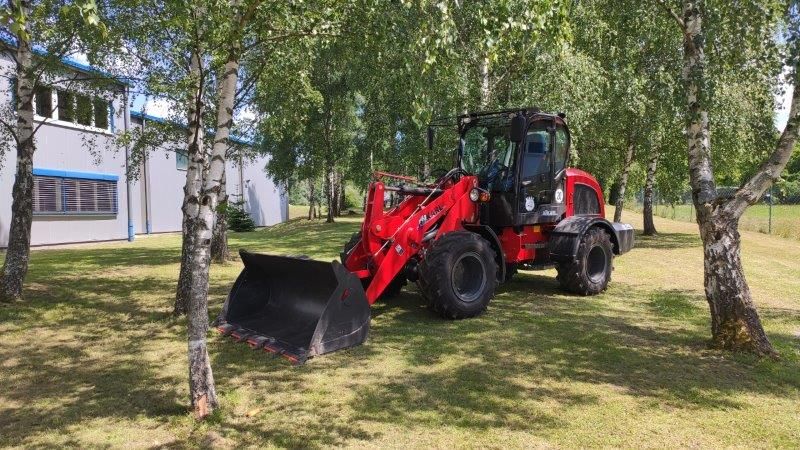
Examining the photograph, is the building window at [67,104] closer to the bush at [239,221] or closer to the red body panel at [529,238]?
the red body panel at [529,238]

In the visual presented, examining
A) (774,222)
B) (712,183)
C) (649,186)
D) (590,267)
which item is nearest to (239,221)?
(649,186)

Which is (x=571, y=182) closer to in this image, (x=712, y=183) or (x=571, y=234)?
(x=571, y=234)

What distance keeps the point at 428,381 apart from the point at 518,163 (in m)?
3.96

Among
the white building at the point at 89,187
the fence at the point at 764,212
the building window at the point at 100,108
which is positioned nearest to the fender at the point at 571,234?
the fence at the point at 764,212

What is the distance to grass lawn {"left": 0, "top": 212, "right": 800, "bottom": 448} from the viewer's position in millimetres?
4031

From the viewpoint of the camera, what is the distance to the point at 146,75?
405 inches

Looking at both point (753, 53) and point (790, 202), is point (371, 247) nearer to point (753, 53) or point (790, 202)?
point (753, 53)

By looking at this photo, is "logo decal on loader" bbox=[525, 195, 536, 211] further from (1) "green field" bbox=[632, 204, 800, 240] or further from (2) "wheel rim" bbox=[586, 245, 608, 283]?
(1) "green field" bbox=[632, 204, 800, 240]

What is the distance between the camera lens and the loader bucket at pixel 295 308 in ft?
19.0

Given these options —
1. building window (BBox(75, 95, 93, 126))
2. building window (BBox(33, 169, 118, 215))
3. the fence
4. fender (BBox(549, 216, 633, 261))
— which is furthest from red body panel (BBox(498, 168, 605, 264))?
building window (BBox(33, 169, 118, 215))

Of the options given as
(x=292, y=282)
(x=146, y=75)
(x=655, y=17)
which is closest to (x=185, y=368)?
(x=292, y=282)

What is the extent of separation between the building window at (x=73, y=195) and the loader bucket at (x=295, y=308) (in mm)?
13465

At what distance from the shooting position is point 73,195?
19.1m

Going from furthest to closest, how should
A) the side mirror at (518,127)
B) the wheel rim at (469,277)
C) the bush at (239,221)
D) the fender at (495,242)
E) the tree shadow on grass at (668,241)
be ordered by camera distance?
1. the bush at (239,221)
2. the tree shadow on grass at (668,241)
3. the fender at (495,242)
4. the side mirror at (518,127)
5. the wheel rim at (469,277)
